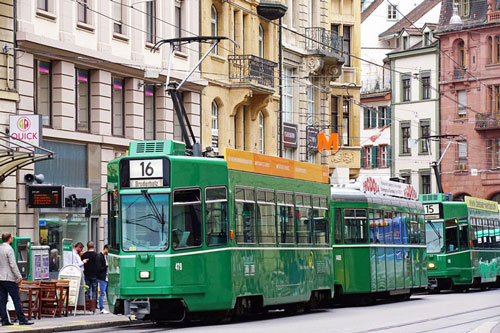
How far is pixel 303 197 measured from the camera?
26.4 metres

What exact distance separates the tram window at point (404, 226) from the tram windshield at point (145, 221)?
1348cm

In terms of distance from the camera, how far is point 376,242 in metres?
31.2

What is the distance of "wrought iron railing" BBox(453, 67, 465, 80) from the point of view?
79.9 metres

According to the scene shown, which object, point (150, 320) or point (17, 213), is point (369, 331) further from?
point (17, 213)

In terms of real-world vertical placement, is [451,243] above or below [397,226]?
below

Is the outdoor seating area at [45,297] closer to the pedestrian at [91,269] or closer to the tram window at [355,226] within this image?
the pedestrian at [91,269]

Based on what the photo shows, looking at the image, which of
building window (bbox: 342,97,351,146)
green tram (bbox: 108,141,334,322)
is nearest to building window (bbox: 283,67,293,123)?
building window (bbox: 342,97,351,146)

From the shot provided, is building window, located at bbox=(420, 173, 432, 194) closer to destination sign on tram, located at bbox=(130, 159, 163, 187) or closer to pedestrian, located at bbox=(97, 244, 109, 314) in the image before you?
pedestrian, located at bbox=(97, 244, 109, 314)

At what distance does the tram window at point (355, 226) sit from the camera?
30.0 m

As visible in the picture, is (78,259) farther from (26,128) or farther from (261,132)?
(261,132)

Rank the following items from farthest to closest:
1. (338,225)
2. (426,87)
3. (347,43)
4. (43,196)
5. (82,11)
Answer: (426,87) → (347,43) → (82,11) → (43,196) → (338,225)

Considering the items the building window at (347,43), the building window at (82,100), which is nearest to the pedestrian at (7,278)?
the building window at (82,100)

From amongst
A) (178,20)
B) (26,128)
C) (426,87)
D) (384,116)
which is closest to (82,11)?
(26,128)

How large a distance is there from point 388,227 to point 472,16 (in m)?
49.9
